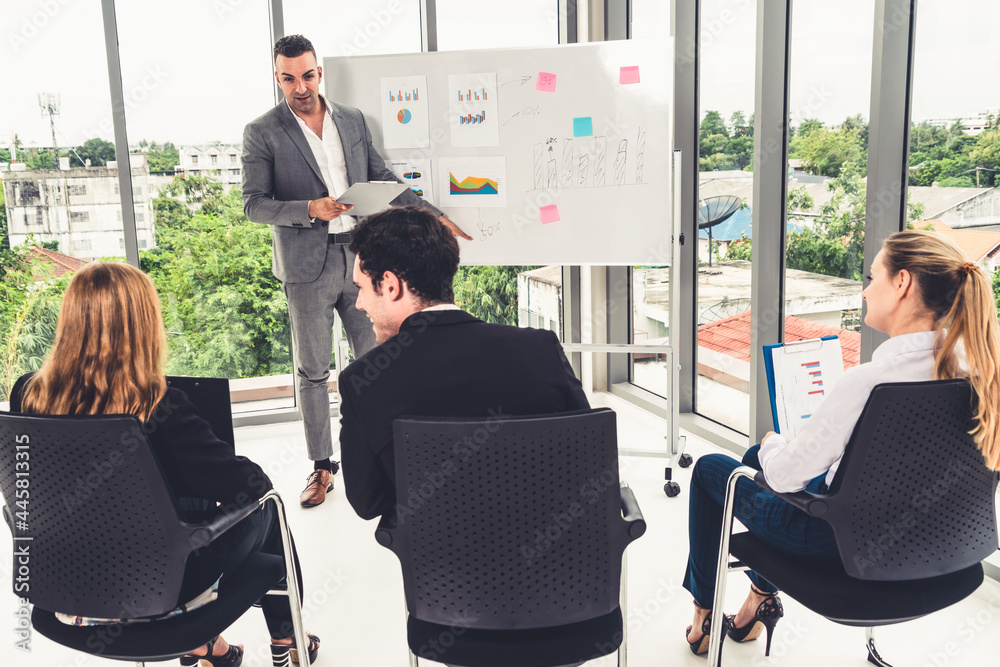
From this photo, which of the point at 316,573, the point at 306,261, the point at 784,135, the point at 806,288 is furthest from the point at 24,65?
the point at 806,288

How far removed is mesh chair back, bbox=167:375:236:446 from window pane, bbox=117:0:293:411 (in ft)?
7.84

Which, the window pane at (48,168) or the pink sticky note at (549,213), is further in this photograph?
the window pane at (48,168)

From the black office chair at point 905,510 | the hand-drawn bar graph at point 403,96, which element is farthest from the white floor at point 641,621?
the hand-drawn bar graph at point 403,96

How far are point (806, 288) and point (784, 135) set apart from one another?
63cm

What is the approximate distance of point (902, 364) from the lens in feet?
4.85

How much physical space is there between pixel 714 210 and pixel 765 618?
213 centimetres

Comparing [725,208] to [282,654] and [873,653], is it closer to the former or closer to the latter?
[873,653]

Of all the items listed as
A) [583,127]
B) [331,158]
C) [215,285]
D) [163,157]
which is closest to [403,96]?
[331,158]

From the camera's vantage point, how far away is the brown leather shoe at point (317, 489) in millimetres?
3062

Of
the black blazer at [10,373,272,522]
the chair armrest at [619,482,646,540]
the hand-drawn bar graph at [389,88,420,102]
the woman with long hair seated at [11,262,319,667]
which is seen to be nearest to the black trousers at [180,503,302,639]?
the woman with long hair seated at [11,262,319,667]

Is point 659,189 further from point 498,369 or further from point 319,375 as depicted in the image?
point 498,369

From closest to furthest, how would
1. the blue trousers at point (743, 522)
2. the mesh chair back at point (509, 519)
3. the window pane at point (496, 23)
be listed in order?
the mesh chair back at point (509, 519) → the blue trousers at point (743, 522) → the window pane at point (496, 23)

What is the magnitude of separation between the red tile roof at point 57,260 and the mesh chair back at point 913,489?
12.0ft

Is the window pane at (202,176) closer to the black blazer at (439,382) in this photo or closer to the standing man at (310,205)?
the standing man at (310,205)
